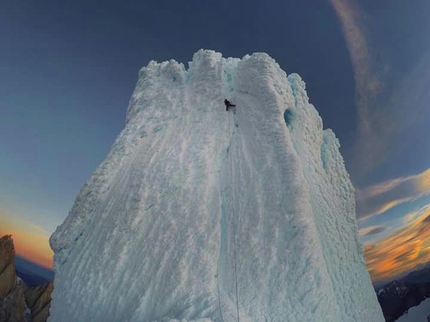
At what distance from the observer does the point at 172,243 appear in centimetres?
689

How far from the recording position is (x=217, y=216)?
7059 millimetres

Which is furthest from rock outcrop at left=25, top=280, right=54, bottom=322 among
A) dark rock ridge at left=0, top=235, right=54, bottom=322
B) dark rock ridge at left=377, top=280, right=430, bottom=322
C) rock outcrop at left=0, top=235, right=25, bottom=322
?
dark rock ridge at left=377, top=280, right=430, bottom=322

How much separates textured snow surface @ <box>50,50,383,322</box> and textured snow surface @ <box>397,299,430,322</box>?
38.5 m

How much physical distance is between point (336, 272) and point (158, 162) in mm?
4774

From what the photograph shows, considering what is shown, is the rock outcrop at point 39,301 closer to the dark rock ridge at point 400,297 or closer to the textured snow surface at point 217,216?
the dark rock ridge at point 400,297

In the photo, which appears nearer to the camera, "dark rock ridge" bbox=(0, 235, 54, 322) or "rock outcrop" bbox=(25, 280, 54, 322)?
"dark rock ridge" bbox=(0, 235, 54, 322)

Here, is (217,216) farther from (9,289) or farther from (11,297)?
(9,289)

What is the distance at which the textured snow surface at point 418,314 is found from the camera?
128 feet

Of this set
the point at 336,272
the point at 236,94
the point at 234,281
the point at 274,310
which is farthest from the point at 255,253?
the point at 236,94

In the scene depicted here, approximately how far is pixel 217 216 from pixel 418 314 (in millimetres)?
43552

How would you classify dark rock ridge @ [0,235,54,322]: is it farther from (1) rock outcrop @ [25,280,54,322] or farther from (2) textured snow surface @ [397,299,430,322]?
(2) textured snow surface @ [397,299,430,322]

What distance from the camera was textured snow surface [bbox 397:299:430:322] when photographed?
128 ft

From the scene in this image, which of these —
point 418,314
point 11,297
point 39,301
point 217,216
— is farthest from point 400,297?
point 39,301

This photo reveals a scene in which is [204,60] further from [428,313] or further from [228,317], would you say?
[428,313]
